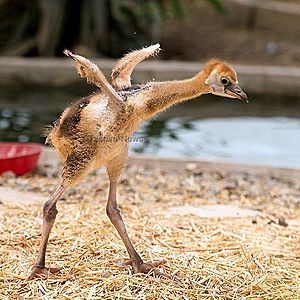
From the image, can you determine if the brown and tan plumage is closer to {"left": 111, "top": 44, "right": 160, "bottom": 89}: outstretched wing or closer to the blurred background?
{"left": 111, "top": 44, "right": 160, "bottom": 89}: outstretched wing

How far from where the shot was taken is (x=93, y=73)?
2861mm

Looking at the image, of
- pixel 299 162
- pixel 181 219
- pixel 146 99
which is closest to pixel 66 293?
pixel 146 99

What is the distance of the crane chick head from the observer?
290cm

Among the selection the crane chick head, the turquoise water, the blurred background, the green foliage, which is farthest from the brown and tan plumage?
the green foliage

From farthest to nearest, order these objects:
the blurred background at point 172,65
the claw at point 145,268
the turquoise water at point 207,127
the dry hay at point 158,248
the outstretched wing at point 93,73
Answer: the blurred background at point 172,65 < the turquoise water at point 207,127 < the claw at point 145,268 < the dry hay at point 158,248 < the outstretched wing at point 93,73

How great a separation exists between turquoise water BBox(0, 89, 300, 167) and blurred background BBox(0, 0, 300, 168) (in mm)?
11

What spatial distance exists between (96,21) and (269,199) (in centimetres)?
545

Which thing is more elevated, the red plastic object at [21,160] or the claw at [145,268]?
the claw at [145,268]

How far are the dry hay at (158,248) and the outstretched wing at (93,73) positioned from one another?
0.72 metres

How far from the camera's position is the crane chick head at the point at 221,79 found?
2.90 metres

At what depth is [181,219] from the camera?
422 cm

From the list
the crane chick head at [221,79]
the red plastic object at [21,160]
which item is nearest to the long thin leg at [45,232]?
the crane chick head at [221,79]

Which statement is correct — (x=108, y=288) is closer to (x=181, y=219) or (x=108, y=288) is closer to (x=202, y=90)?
(x=202, y=90)

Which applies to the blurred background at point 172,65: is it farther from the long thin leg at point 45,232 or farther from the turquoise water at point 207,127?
the long thin leg at point 45,232
